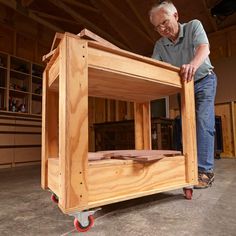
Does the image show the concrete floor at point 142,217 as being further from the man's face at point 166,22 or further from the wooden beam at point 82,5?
the wooden beam at point 82,5

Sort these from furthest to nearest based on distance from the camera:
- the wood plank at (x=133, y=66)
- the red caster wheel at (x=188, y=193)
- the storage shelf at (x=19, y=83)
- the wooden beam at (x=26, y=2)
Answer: the wooden beam at (x=26, y=2), the storage shelf at (x=19, y=83), the red caster wheel at (x=188, y=193), the wood plank at (x=133, y=66)

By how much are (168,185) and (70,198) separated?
1.65ft

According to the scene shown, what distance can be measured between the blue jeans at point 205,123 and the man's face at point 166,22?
0.38 metres

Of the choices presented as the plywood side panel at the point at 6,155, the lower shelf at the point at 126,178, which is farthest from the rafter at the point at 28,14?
the lower shelf at the point at 126,178

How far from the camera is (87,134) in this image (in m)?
0.73

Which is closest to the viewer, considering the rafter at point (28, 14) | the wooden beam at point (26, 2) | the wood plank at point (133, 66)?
the wood plank at point (133, 66)

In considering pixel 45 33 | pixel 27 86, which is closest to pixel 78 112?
pixel 27 86

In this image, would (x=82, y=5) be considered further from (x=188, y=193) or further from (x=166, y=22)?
(x=188, y=193)

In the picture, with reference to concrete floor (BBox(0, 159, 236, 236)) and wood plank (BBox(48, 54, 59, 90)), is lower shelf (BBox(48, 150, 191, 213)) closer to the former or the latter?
concrete floor (BBox(0, 159, 236, 236))

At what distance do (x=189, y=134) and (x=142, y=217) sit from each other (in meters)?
0.50

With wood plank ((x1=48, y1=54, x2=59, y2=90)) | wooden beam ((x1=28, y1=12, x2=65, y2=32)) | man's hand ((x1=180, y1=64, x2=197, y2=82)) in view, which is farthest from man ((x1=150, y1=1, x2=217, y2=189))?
wooden beam ((x1=28, y1=12, x2=65, y2=32))

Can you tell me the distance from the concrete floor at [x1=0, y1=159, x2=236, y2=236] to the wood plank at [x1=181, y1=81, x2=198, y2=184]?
134 mm

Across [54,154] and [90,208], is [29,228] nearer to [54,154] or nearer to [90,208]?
[90,208]

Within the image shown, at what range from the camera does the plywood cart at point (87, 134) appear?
0.71 metres
